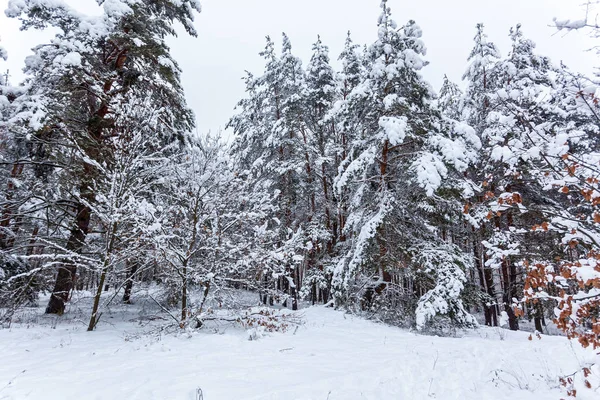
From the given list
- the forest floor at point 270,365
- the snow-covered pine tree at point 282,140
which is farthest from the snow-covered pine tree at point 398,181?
the snow-covered pine tree at point 282,140

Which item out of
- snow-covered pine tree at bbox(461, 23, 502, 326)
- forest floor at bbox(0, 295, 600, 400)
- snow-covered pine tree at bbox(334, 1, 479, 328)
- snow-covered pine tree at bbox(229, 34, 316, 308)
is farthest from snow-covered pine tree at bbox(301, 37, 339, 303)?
forest floor at bbox(0, 295, 600, 400)

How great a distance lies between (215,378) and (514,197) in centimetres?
436

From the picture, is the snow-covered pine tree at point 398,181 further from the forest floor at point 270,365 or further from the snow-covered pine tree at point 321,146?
the snow-covered pine tree at point 321,146

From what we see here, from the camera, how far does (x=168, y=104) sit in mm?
10906

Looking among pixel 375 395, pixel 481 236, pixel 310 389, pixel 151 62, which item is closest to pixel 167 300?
pixel 310 389

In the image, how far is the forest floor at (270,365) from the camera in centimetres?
389

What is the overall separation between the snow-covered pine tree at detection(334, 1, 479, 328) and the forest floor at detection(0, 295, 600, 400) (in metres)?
2.32

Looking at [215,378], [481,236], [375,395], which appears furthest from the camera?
[481,236]

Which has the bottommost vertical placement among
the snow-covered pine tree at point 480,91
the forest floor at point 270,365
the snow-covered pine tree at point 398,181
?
the forest floor at point 270,365

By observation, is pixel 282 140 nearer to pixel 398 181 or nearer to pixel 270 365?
pixel 398 181

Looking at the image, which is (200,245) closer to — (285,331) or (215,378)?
(285,331)

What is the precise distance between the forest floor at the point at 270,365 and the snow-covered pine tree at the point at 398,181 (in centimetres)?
Result: 232

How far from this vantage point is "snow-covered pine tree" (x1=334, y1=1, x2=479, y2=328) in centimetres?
923

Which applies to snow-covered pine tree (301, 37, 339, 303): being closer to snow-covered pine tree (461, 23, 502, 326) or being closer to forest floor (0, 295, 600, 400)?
snow-covered pine tree (461, 23, 502, 326)
